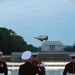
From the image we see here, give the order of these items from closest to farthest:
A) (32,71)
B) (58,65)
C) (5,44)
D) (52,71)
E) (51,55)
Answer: (32,71)
(52,71)
(58,65)
(51,55)
(5,44)

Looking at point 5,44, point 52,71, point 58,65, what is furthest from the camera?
point 5,44

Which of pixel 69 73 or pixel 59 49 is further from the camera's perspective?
pixel 59 49

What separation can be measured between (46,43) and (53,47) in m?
1.60

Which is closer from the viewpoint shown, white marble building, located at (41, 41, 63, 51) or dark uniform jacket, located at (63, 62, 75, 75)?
dark uniform jacket, located at (63, 62, 75, 75)

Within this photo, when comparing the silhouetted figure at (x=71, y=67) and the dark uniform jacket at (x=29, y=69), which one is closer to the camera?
the dark uniform jacket at (x=29, y=69)

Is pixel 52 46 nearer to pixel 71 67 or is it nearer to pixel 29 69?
pixel 71 67

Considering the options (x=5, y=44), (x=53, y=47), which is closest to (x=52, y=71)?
(x=53, y=47)

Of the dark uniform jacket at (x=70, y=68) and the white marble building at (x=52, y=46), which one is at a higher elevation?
the white marble building at (x=52, y=46)

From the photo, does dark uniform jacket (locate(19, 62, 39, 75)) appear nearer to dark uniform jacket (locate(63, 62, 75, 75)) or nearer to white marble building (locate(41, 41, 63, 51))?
dark uniform jacket (locate(63, 62, 75, 75))

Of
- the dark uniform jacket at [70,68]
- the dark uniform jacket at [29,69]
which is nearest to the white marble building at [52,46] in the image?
the dark uniform jacket at [70,68]

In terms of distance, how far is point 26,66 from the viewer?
799 centimetres

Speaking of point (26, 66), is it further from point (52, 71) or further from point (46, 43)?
point (46, 43)

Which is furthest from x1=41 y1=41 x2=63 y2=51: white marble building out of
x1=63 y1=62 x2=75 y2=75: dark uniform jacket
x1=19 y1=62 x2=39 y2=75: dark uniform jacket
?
x1=19 y1=62 x2=39 y2=75: dark uniform jacket

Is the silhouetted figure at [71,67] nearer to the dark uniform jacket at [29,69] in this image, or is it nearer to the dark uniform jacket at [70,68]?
the dark uniform jacket at [70,68]
